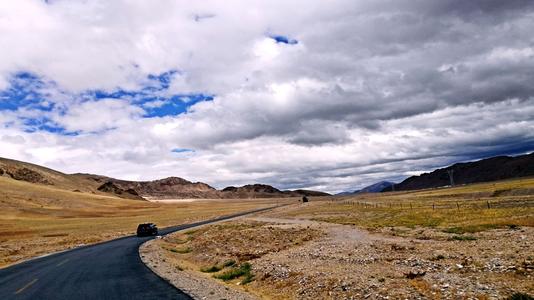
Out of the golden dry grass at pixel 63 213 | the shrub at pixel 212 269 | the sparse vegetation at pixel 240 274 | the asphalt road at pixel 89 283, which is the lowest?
the shrub at pixel 212 269

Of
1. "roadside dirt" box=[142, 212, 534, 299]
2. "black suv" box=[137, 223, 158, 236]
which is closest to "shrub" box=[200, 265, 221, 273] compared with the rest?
"roadside dirt" box=[142, 212, 534, 299]

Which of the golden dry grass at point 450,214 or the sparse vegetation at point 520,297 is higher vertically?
the sparse vegetation at point 520,297

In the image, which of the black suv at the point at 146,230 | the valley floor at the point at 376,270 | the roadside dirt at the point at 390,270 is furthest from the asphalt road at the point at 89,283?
the black suv at the point at 146,230

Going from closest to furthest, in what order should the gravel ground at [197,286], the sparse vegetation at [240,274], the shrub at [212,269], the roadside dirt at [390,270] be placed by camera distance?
the roadside dirt at [390,270], the gravel ground at [197,286], the sparse vegetation at [240,274], the shrub at [212,269]

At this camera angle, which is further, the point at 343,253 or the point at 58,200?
the point at 58,200

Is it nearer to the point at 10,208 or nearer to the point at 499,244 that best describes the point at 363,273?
the point at 499,244

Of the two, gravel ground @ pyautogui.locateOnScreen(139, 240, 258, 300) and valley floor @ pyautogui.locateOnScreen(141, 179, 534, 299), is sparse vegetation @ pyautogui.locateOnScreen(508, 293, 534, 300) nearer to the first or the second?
valley floor @ pyautogui.locateOnScreen(141, 179, 534, 299)

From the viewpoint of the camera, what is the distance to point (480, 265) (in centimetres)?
1675

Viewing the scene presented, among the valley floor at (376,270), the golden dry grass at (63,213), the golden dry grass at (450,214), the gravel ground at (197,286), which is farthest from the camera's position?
the golden dry grass at (63,213)

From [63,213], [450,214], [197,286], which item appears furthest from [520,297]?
[63,213]

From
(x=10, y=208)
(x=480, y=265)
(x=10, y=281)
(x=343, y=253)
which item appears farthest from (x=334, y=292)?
(x=10, y=208)

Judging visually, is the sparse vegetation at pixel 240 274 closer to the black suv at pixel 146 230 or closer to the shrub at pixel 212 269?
the shrub at pixel 212 269

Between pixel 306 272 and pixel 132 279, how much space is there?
7132 mm

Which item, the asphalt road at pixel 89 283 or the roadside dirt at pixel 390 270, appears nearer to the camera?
the roadside dirt at pixel 390 270
